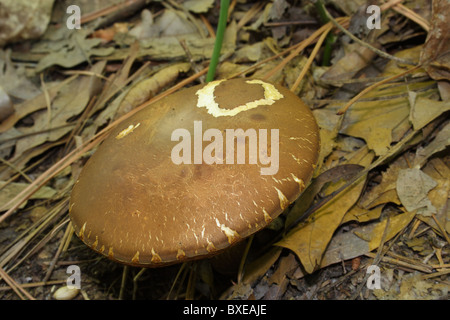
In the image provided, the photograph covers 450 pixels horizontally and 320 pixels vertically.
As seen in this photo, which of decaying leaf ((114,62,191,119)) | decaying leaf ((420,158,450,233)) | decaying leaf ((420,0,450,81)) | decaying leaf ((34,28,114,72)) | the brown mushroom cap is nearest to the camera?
the brown mushroom cap

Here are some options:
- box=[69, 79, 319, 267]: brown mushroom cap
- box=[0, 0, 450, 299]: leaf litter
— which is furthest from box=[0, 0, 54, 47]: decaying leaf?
box=[69, 79, 319, 267]: brown mushroom cap

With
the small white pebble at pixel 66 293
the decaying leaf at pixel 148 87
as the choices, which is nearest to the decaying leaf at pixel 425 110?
the decaying leaf at pixel 148 87

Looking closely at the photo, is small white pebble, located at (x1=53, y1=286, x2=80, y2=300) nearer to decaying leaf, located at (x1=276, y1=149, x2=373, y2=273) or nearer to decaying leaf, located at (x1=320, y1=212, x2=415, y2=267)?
decaying leaf, located at (x1=276, y1=149, x2=373, y2=273)

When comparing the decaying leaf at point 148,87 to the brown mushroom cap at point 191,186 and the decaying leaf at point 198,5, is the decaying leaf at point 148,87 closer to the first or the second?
the decaying leaf at point 198,5

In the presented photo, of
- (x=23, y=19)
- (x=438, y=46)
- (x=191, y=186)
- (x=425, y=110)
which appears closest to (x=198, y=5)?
(x=23, y=19)

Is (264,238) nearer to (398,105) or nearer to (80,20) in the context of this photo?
(398,105)

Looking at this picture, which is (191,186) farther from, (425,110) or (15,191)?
(15,191)
